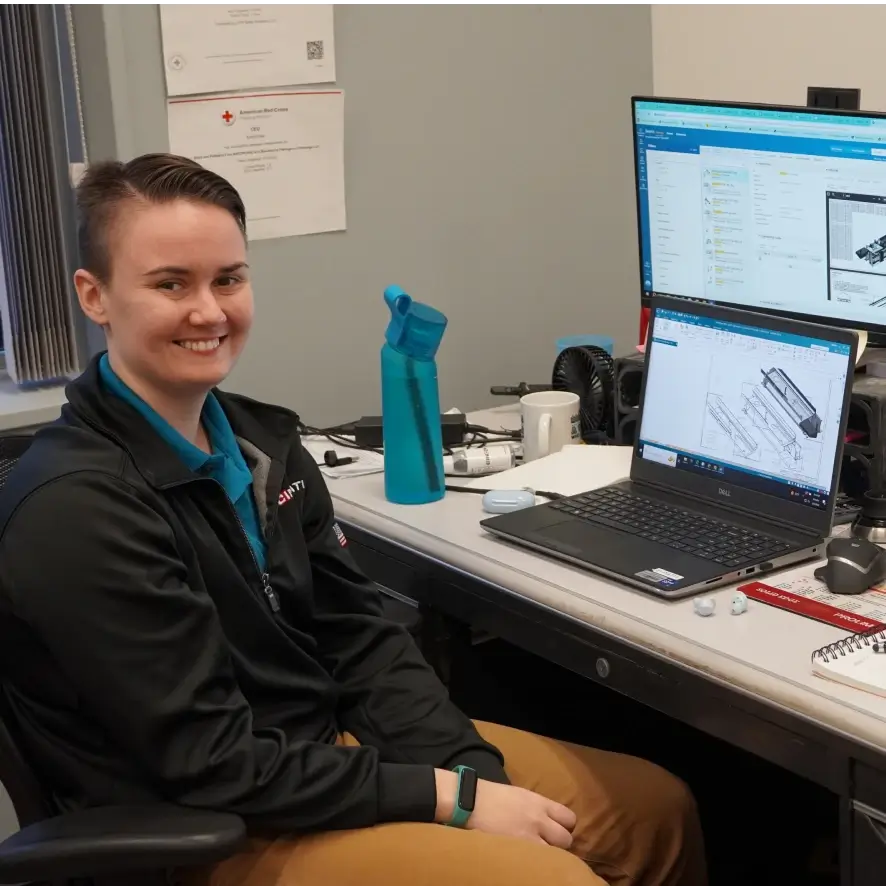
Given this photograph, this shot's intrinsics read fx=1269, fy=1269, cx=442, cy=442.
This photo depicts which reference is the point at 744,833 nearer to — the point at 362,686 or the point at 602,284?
the point at 362,686

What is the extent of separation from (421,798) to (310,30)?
130cm

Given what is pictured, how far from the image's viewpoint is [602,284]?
2.58 m

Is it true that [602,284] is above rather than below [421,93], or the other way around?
below

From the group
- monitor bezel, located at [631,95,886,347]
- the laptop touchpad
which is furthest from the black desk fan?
the laptop touchpad

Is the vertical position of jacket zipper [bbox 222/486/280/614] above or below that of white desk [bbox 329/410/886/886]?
above

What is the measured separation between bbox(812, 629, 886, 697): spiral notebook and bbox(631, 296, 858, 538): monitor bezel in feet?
0.87

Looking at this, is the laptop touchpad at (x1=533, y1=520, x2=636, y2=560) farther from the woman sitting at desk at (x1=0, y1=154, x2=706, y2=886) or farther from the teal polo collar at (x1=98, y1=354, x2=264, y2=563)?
the teal polo collar at (x1=98, y1=354, x2=264, y2=563)

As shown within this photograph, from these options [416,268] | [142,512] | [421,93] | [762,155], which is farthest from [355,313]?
[142,512]

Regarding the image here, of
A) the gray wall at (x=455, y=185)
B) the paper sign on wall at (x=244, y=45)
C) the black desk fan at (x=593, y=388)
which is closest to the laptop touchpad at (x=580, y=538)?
the black desk fan at (x=593, y=388)

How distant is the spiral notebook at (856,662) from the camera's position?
1200mm

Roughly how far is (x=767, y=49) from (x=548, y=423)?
35.2 inches

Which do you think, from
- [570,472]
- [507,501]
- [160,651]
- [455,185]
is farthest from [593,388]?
[160,651]

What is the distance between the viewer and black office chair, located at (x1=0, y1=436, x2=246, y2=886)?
3.60 ft

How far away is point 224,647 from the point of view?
1.29m
